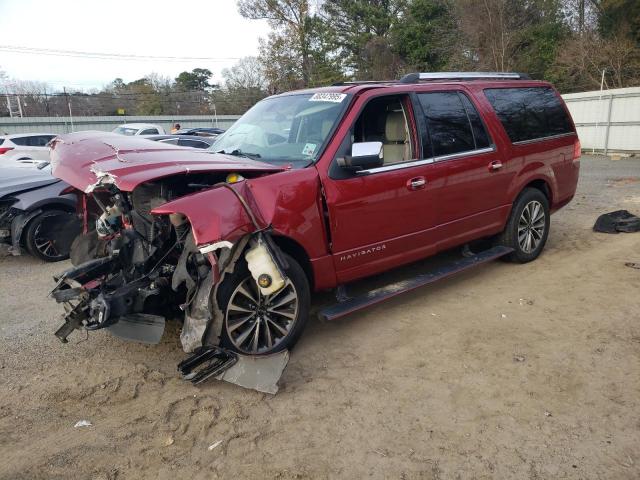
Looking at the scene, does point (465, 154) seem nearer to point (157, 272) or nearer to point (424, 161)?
point (424, 161)

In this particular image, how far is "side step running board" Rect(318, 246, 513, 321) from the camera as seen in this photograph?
3900mm

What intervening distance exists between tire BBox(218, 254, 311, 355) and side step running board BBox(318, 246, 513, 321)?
28cm

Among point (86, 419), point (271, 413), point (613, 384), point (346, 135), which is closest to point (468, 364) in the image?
point (613, 384)

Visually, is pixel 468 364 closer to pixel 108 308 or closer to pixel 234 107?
pixel 108 308

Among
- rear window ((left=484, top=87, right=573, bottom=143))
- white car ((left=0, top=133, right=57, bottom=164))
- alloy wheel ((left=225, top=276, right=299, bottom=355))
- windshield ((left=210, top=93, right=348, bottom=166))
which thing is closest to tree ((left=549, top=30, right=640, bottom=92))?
rear window ((left=484, top=87, right=573, bottom=143))

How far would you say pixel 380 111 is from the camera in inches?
178

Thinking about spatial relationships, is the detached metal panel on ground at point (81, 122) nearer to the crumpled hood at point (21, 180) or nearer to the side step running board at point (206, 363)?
the crumpled hood at point (21, 180)

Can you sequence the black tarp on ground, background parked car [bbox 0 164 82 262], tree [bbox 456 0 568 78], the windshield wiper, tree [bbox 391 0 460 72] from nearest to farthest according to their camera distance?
the windshield wiper < background parked car [bbox 0 164 82 262] < the black tarp on ground < tree [bbox 456 0 568 78] < tree [bbox 391 0 460 72]

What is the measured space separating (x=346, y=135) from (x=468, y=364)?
197cm

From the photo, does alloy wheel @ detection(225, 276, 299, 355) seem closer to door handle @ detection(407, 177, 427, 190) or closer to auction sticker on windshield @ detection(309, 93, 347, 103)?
door handle @ detection(407, 177, 427, 190)

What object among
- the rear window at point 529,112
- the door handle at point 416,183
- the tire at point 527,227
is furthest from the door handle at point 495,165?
the door handle at point 416,183

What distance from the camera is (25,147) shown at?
15.1 m

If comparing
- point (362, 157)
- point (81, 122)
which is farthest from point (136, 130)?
point (362, 157)

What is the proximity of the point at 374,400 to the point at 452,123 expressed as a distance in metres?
2.78
